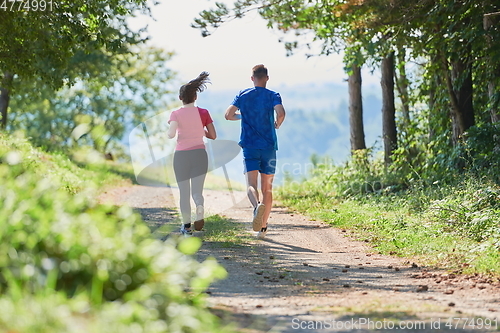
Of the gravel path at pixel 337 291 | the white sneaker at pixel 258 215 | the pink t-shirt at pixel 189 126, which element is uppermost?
the pink t-shirt at pixel 189 126

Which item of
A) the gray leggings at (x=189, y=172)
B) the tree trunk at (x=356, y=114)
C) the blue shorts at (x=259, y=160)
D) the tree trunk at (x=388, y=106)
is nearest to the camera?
the gray leggings at (x=189, y=172)

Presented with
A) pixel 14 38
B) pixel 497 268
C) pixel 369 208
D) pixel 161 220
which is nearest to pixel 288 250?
pixel 497 268

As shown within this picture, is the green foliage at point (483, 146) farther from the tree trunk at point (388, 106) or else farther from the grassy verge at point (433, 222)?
the tree trunk at point (388, 106)

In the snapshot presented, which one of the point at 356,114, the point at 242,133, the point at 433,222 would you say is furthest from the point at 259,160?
the point at 356,114

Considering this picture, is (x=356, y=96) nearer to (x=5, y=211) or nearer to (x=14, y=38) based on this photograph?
(x=14, y=38)

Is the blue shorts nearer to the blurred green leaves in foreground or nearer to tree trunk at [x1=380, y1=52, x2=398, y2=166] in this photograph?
the blurred green leaves in foreground

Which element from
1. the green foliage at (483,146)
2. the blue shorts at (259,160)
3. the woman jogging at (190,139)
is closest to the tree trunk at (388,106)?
the green foliage at (483,146)

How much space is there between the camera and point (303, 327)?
4379mm

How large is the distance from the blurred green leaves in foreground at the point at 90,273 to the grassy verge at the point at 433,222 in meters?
4.18

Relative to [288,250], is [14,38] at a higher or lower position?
higher

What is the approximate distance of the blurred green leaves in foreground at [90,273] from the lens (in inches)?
124

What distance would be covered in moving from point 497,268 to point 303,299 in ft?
8.03

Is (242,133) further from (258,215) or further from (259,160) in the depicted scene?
(258,215)

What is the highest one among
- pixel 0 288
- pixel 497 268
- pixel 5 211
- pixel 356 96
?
pixel 356 96
